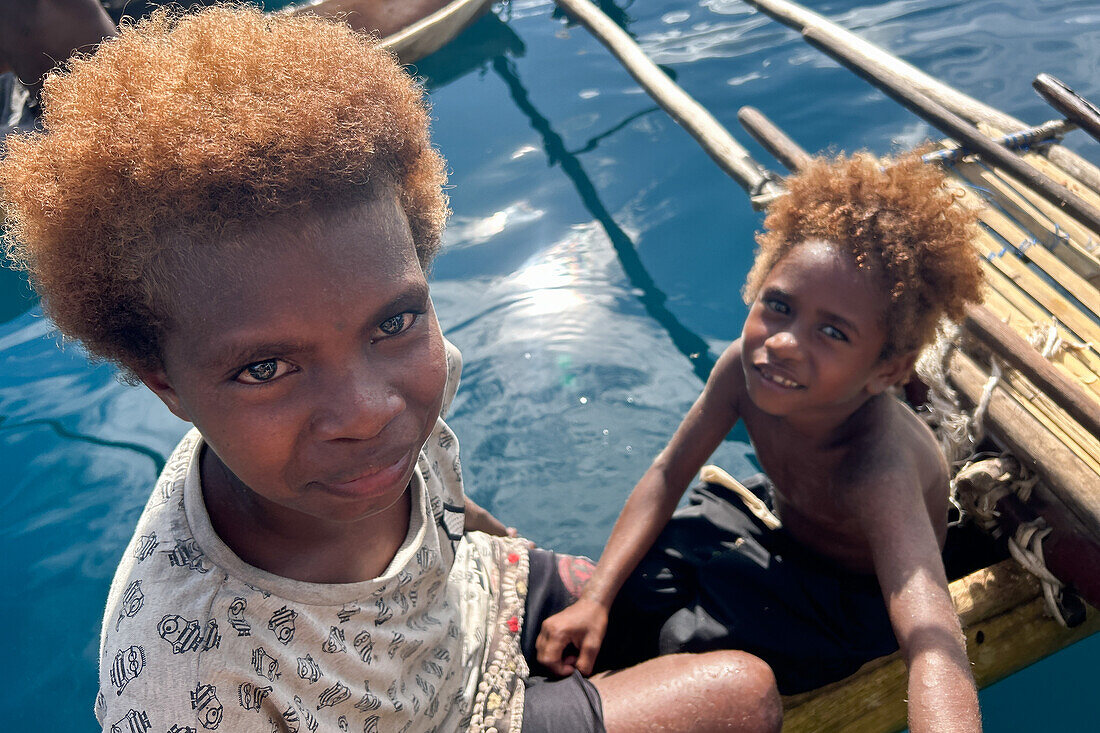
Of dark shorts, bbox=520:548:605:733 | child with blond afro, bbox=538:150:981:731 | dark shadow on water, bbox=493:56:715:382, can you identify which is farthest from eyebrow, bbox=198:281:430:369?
dark shadow on water, bbox=493:56:715:382

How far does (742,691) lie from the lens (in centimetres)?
149

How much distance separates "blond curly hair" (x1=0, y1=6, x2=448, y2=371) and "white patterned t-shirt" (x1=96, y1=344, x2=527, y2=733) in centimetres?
30

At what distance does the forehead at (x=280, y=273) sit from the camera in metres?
0.96

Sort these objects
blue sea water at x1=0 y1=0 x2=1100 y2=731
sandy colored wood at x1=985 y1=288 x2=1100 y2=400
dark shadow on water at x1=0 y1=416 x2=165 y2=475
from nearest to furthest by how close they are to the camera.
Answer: sandy colored wood at x1=985 y1=288 x2=1100 y2=400 < blue sea water at x1=0 y1=0 x2=1100 y2=731 < dark shadow on water at x1=0 y1=416 x2=165 y2=475

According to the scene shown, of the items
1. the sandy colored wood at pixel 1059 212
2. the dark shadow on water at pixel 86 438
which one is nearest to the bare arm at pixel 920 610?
the sandy colored wood at pixel 1059 212

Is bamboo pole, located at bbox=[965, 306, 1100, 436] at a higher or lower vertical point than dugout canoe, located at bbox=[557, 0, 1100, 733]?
higher

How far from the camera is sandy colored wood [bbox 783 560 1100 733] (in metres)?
1.73

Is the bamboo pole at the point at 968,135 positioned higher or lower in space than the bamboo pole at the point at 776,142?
higher

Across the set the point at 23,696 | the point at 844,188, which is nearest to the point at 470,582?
the point at 844,188

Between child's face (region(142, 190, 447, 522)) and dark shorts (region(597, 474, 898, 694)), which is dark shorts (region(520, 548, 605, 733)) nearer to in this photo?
dark shorts (region(597, 474, 898, 694))

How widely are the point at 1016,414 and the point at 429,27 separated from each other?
4165 mm

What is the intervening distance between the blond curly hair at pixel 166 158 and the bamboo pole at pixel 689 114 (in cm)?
199

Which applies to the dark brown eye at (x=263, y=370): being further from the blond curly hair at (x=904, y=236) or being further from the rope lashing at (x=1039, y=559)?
the rope lashing at (x=1039, y=559)

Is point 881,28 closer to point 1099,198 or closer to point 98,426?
point 1099,198
